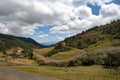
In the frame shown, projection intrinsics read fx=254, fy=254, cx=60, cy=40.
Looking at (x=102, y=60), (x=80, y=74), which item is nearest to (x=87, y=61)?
(x=102, y=60)

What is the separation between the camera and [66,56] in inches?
7766

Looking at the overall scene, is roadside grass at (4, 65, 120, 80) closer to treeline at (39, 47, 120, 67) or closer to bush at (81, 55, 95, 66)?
treeline at (39, 47, 120, 67)

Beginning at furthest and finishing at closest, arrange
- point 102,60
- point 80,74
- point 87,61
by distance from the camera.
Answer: point 87,61 → point 102,60 → point 80,74

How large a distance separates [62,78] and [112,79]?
15919mm

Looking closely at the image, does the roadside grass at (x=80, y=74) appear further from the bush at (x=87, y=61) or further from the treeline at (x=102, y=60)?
the bush at (x=87, y=61)

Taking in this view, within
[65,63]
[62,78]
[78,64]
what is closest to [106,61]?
[78,64]

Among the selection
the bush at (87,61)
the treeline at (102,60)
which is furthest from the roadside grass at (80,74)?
the bush at (87,61)

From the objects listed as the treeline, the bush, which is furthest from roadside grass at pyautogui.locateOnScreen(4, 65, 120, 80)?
the bush

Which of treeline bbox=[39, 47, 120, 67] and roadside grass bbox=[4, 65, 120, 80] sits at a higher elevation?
treeline bbox=[39, 47, 120, 67]

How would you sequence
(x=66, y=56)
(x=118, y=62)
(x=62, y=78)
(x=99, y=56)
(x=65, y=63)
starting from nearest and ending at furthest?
(x=62, y=78)
(x=118, y=62)
(x=99, y=56)
(x=65, y=63)
(x=66, y=56)

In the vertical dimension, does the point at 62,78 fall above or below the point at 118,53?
below

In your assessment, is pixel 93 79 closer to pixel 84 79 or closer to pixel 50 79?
pixel 84 79

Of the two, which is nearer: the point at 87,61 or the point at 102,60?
the point at 102,60

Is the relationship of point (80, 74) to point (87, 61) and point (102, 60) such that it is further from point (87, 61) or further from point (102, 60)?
point (87, 61)
